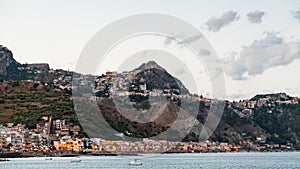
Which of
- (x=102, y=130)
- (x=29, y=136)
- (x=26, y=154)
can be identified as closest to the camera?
(x=26, y=154)

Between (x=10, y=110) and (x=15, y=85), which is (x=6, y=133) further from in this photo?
(x=15, y=85)

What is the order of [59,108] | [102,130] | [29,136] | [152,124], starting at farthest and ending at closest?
[152,124] < [59,108] < [102,130] < [29,136]

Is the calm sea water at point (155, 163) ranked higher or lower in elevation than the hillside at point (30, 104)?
lower

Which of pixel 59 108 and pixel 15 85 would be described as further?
pixel 15 85

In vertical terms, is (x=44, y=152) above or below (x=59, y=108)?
below

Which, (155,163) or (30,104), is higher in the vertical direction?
(30,104)

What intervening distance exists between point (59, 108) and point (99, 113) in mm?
12492

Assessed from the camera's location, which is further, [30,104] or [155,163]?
[30,104]

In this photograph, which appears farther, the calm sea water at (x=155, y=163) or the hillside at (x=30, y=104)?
the hillside at (x=30, y=104)

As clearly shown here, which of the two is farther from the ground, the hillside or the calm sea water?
the hillside

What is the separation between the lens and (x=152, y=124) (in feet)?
643

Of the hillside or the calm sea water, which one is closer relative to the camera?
the calm sea water

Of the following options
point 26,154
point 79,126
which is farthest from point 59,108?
point 26,154

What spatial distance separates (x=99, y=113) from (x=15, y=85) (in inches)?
1446
